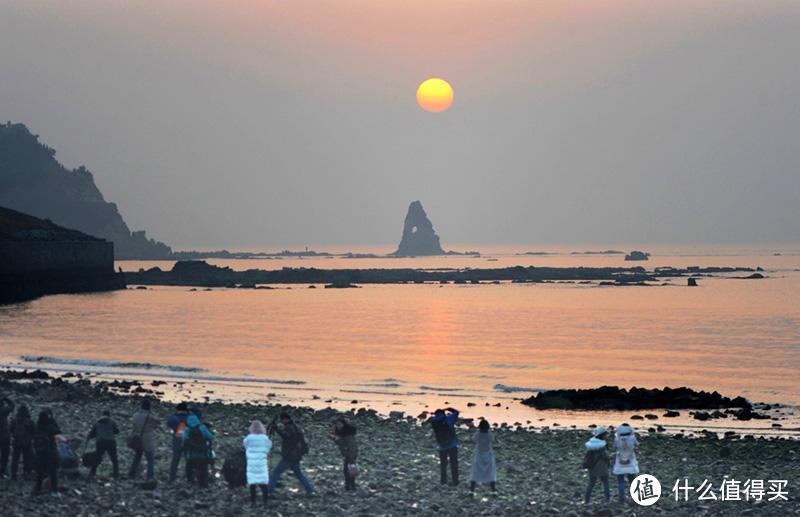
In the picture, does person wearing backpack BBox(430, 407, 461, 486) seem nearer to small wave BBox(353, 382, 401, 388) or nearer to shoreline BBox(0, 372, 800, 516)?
Answer: shoreline BBox(0, 372, 800, 516)

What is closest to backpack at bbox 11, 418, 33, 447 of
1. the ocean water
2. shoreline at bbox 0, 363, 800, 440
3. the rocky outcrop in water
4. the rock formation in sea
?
shoreline at bbox 0, 363, 800, 440

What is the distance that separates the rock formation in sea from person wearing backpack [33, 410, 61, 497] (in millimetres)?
109730

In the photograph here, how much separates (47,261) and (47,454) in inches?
4981

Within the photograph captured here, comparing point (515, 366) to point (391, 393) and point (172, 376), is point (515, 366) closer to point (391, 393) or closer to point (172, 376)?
point (391, 393)

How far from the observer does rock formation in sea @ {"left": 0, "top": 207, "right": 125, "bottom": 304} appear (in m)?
127

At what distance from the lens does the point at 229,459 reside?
20.9 m

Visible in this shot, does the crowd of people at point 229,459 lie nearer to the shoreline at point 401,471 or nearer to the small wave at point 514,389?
the shoreline at point 401,471

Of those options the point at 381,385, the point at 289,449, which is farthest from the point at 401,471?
the point at 381,385

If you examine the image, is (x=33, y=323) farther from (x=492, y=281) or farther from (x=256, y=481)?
(x=492, y=281)

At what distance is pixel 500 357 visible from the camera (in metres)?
60.1

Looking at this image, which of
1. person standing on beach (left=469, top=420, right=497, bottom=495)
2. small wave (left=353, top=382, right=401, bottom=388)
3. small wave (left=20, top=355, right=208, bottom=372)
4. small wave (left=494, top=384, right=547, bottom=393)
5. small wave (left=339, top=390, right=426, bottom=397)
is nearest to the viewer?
person standing on beach (left=469, top=420, right=497, bottom=495)

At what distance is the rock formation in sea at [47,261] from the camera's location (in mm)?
127375

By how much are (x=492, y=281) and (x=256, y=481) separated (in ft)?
543

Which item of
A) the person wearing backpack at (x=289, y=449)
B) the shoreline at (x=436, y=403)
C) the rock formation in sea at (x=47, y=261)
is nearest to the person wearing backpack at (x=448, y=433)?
the person wearing backpack at (x=289, y=449)
